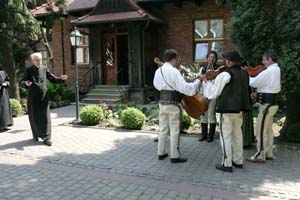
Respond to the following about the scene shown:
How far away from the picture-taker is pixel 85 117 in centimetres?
966

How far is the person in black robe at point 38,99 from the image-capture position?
25.0 feet

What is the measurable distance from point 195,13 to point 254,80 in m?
8.98

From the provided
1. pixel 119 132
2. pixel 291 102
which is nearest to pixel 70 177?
pixel 119 132

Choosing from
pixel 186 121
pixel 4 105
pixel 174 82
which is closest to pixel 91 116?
pixel 4 105

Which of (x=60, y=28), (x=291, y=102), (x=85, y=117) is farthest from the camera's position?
(x=60, y=28)

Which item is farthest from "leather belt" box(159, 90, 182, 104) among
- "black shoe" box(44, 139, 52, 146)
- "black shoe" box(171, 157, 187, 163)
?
"black shoe" box(44, 139, 52, 146)

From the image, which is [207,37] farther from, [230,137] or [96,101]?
[230,137]

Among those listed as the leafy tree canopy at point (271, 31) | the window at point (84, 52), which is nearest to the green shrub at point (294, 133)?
the leafy tree canopy at point (271, 31)

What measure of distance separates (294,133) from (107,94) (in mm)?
8619

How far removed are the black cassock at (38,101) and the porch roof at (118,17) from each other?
6.17 meters

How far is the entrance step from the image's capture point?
13931mm

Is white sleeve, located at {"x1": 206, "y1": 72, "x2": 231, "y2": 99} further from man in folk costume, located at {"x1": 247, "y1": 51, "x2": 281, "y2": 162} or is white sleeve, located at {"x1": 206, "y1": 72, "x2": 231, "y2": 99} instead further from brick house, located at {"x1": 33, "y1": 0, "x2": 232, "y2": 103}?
brick house, located at {"x1": 33, "y1": 0, "x2": 232, "y2": 103}

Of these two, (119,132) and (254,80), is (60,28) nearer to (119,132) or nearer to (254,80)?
(119,132)

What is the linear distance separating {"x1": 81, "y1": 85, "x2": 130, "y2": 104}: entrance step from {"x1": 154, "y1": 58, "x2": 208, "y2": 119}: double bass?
294 inches
